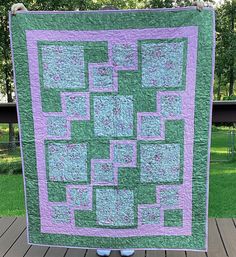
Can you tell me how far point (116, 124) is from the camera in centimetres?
194

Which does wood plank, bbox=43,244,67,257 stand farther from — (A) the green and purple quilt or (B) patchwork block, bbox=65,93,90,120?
(B) patchwork block, bbox=65,93,90,120

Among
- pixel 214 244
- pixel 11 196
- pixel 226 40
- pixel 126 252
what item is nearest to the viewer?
pixel 126 252

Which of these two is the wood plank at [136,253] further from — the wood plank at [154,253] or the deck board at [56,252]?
the deck board at [56,252]

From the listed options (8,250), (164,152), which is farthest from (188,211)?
(8,250)

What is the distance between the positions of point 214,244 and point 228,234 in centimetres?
16

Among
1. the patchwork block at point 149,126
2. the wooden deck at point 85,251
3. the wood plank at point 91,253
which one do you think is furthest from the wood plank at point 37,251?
the patchwork block at point 149,126

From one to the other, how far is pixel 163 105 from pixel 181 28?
13.4 inches

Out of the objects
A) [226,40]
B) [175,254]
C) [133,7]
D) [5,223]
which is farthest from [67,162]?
[133,7]

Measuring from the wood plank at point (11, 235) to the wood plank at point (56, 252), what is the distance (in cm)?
23

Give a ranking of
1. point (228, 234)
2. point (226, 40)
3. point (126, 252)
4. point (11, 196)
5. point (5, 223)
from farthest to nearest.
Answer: point (226, 40), point (11, 196), point (5, 223), point (228, 234), point (126, 252)

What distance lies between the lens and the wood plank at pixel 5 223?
255 centimetres

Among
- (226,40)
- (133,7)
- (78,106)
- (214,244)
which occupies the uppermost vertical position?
(133,7)

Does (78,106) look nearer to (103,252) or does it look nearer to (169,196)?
(169,196)

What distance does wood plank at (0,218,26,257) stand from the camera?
231cm
